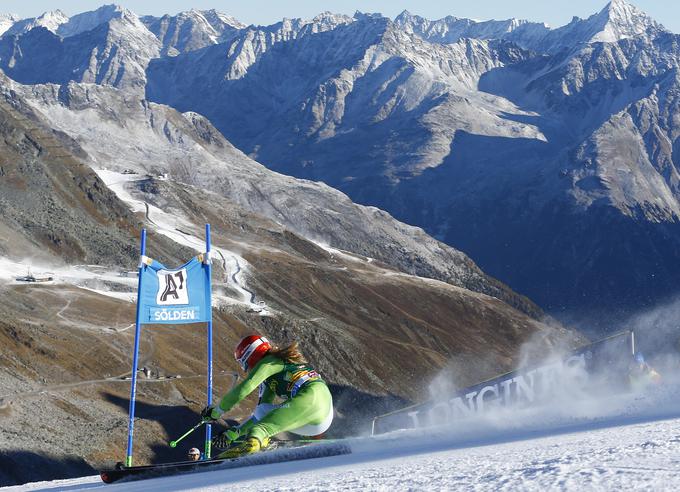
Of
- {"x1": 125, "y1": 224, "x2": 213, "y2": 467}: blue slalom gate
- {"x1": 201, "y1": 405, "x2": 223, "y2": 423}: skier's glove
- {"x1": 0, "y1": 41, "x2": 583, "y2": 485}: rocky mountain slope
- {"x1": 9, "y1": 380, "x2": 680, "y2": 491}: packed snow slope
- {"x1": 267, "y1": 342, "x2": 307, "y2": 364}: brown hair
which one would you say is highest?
{"x1": 0, "y1": 41, "x2": 583, "y2": 485}: rocky mountain slope

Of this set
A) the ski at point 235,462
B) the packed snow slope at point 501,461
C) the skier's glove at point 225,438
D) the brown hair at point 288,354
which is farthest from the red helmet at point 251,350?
the packed snow slope at point 501,461

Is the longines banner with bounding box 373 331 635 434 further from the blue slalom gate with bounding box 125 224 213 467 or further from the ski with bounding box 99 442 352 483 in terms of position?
the ski with bounding box 99 442 352 483

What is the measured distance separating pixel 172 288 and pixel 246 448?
7.78m

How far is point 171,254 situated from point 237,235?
38673mm

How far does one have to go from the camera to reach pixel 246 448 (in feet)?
55.4

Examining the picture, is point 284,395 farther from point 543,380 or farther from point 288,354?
point 543,380

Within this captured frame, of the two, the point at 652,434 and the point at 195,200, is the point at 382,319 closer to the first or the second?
the point at 195,200

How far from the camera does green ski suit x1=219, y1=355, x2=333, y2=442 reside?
55.3 ft

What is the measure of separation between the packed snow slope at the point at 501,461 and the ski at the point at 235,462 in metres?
0.33

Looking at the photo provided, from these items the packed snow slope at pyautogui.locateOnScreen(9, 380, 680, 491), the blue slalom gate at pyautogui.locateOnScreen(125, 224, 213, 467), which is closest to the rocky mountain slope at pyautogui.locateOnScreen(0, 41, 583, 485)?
the blue slalom gate at pyautogui.locateOnScreen(125, 224, 213, 467)

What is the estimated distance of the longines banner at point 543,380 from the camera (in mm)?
29889

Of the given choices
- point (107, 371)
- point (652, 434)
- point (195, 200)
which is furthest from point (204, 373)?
point (195, 200)

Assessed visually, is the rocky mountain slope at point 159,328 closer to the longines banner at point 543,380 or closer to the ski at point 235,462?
the longines banner at point 543,380

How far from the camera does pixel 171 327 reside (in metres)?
93.7
